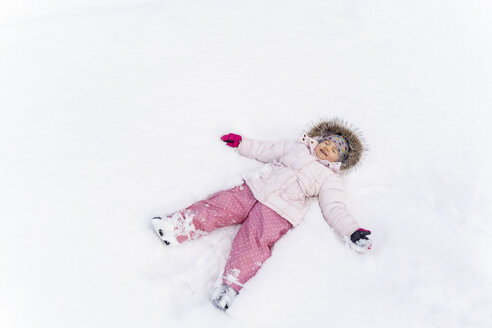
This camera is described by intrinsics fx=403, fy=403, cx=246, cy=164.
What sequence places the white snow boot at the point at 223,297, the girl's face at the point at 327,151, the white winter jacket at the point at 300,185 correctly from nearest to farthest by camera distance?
the white snow boot at the point at 223,297 < the white winter jacket at the point at 300,185 < the girl's face at the point at 327,151

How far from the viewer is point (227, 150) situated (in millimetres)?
2180

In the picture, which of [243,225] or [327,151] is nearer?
[243,225]

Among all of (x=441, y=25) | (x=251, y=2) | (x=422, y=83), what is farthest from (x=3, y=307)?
(x=441, y=25)

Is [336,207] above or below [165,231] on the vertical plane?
above

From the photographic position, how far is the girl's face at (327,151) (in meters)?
2.05

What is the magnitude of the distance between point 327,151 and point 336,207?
0.31 metres

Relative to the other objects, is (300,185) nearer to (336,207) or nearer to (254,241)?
(336,207)

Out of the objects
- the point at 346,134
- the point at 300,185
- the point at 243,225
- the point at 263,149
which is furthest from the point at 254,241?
the point at 346,134

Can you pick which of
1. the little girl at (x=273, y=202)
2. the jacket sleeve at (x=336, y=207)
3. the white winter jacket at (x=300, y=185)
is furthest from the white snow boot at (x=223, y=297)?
the jacket sleeve at (x=336, y=207)

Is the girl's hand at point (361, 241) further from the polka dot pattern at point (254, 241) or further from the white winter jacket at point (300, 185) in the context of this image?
the polka dot pattern at point (254, 241)

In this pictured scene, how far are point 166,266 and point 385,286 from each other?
0.94 metres

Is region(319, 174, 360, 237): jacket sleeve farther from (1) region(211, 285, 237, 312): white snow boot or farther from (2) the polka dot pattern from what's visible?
(1) region(211, 285, 237, 312): white snow boot

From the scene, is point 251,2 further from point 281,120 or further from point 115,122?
point 115,122

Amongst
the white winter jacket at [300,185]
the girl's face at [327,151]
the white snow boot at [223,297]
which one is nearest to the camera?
the white snow boot at [223,297]
